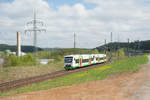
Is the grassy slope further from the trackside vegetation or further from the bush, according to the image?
the bush

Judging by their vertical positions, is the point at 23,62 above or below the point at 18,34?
below

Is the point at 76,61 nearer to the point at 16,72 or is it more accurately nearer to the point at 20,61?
the point at 16,72

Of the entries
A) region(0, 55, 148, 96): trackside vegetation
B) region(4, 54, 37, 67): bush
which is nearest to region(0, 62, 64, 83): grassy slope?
region(0, 55, 148, 96): trackside vegetation

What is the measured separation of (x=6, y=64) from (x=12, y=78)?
924 inches

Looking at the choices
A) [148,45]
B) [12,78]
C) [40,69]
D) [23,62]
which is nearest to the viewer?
[12,78]

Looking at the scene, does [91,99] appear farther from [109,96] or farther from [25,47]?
[25,47]

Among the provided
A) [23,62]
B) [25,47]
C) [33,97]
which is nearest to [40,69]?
[23,62]

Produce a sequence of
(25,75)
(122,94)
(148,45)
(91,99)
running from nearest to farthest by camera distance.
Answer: (91,99)
(122,94)
(25,75)
(148,45)

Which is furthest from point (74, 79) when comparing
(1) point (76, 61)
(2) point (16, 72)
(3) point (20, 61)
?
(3) point (20, 61)

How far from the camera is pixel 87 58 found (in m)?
46.4

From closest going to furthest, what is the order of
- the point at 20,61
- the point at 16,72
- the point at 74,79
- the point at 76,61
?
the point at 74,79 → the point at 16,72 → the point at 76,61 → the point at 20,61

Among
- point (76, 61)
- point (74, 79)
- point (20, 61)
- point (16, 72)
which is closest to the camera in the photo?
point (74, 79)

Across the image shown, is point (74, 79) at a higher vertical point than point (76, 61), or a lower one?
lower

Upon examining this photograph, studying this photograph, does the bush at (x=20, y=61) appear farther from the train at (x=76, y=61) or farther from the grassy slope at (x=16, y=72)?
the train at (x=76, y=61)
